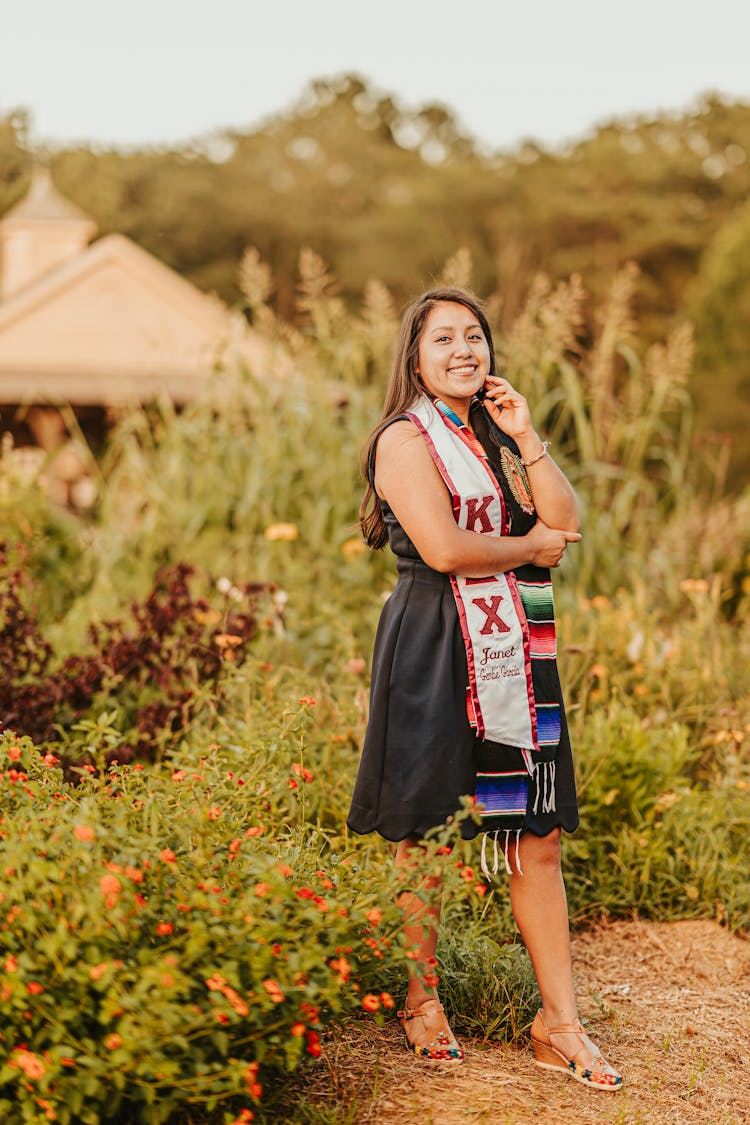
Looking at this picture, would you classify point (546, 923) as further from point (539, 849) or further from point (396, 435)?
point (396, 435)

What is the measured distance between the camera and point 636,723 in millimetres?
4242

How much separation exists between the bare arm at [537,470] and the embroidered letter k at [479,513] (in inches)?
5.6

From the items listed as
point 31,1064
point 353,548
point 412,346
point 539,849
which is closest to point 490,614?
point 539,849

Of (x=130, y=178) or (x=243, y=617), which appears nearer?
(x=243, y=617)

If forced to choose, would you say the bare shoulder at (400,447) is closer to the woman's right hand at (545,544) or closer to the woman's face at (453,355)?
the woman's face at (453,355)

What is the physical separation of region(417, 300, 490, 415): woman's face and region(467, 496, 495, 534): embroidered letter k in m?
0.27

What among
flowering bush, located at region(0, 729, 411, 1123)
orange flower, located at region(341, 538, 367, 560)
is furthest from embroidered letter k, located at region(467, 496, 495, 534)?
orange flower, located at region(341, 538, 367, 560)

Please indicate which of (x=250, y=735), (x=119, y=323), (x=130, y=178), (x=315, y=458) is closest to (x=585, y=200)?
(x=130, y=178)

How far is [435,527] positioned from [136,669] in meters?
2.15

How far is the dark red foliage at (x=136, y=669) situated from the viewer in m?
4.14

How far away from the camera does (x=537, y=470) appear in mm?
2951

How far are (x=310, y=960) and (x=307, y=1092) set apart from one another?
0.60 m

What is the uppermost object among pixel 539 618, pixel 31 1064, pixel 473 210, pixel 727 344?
pixel 473 210

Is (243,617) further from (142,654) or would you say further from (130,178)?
(130,178)
